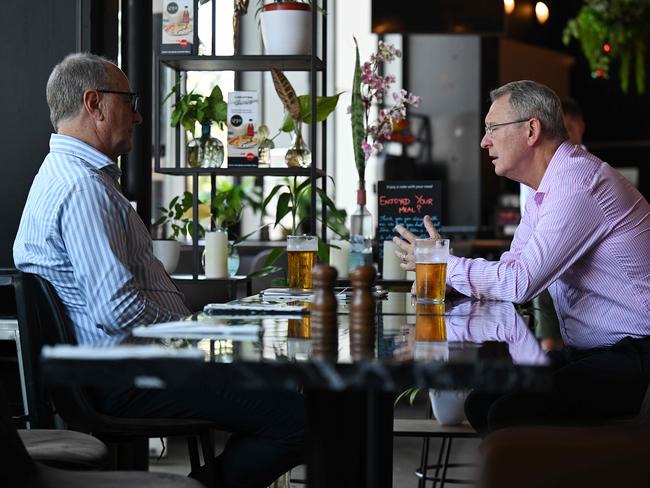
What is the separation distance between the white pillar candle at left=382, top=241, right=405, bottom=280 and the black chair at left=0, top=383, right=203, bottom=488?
2.13 m

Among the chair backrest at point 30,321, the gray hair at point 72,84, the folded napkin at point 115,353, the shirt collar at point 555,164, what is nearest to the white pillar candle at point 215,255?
the gray hair at point 72,84

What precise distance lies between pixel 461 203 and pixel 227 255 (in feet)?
22.4

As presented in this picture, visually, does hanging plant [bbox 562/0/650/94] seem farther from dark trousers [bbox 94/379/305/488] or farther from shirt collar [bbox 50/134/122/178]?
shirt collar [bbox 50/134/122/178]

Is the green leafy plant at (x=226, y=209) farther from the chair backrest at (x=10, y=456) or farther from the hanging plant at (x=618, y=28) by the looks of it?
the chair backrest at (x=10, y=456)

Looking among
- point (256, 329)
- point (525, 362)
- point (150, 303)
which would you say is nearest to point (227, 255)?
point (150, 303)

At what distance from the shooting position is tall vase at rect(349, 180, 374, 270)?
403 centimetres

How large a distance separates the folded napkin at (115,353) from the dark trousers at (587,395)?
1259mm

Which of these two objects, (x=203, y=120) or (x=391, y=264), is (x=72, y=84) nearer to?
(x=203, y=120)

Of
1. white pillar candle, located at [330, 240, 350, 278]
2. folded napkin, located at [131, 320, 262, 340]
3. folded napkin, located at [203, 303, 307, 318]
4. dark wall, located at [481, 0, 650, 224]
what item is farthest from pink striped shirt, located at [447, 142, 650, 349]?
dark wall, located at [481, 0, 650, 224]

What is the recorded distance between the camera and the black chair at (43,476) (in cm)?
175

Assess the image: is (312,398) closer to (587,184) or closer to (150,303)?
(150,303)

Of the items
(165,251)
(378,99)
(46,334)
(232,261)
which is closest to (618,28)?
(46,334)

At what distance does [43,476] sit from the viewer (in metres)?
1.86

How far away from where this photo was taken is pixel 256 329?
1.83 metres
